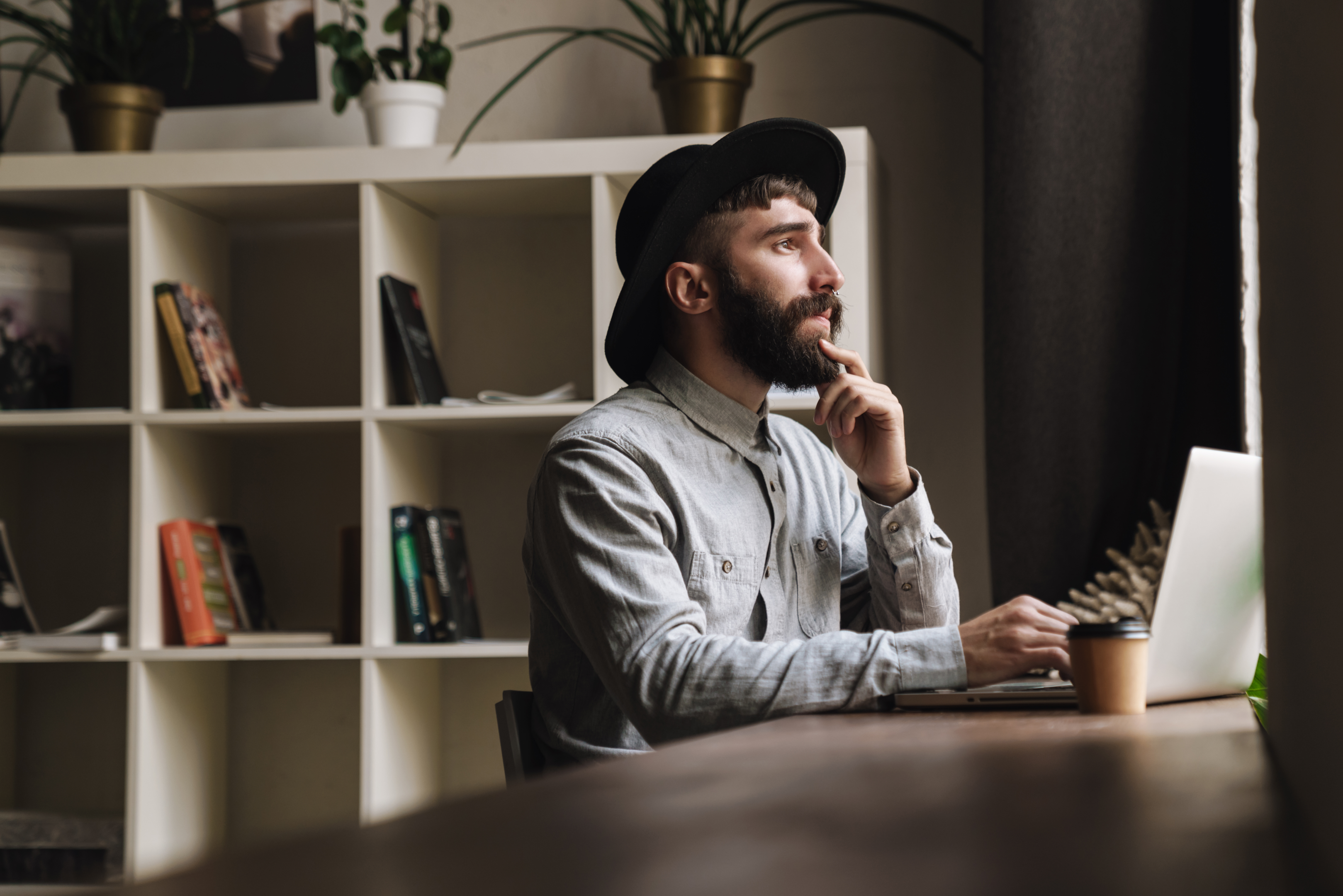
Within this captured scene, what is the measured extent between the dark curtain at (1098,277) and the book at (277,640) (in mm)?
1309

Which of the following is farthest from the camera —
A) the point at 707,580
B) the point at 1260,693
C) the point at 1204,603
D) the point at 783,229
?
the point at 783,229

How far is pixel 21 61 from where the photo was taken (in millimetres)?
2742

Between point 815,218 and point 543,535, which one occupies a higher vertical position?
point 815,218

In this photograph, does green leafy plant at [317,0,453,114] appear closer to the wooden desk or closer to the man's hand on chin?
the man's hand on chin

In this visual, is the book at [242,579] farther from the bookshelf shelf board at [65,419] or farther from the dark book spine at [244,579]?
the bookshelf shelf board at [65,419]

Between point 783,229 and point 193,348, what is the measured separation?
130 cm

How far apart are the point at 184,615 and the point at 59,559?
638 mm

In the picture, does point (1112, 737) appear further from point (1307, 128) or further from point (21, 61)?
point (21, 61)

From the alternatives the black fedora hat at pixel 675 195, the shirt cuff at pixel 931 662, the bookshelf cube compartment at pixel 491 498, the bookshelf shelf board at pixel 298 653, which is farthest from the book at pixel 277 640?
the shirt cuff at pixel 931 662

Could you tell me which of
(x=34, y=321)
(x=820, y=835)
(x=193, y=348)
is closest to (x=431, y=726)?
(x=193, y=348)

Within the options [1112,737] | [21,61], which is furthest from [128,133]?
[1112,737]

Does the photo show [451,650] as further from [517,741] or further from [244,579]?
[517,741]

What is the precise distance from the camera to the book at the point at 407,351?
2.27m

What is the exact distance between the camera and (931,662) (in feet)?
3.73
